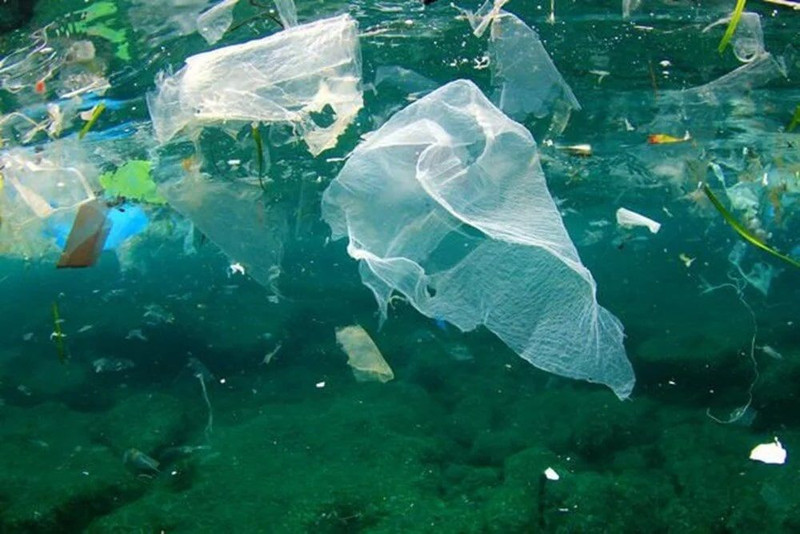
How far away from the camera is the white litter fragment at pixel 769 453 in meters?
6.05

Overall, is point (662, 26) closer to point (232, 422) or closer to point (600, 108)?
point (600, 108)

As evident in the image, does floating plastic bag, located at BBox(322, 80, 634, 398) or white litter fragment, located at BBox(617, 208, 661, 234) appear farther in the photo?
white litter fragment, located at BBox(617, 208, 661, 234)

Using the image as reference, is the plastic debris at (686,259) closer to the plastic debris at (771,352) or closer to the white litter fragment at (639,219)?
the plastic debris at (771,352)

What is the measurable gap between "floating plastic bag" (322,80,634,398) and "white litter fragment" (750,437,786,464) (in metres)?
3.92

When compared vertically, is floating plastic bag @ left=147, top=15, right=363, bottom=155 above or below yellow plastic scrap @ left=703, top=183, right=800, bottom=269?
above

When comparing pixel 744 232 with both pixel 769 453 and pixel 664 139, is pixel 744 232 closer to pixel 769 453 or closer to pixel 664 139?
pixel 769 453

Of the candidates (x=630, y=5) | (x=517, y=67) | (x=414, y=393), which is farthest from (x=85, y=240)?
(x=630, y=5)

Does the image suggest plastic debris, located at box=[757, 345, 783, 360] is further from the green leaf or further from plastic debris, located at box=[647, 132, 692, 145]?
the green leaf

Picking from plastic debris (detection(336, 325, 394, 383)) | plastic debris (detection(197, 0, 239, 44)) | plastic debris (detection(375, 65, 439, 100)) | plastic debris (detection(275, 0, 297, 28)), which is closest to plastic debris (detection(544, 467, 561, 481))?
plastic debris (detection(336, 325, 394, 383))

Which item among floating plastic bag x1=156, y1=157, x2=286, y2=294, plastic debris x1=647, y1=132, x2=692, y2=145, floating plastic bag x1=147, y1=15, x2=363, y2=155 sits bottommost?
plastic debris x1=647, y1=132, x2=692, y2=145

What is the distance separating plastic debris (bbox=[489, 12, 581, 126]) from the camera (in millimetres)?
5719

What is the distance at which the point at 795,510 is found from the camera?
4973 millimetres

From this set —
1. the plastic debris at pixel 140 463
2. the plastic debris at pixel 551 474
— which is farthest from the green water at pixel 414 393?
the plastic debris at pixel 551 474

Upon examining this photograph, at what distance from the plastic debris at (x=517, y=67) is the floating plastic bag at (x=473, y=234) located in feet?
7.43
